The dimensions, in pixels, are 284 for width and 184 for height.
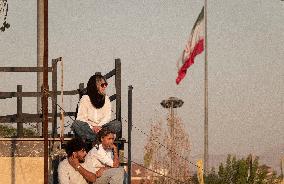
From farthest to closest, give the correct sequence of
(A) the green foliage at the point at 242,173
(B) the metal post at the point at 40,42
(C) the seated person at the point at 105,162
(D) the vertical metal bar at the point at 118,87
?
(A) the green foliage at the point at 242,173, (B) the metal post at the point at 40,42, (D) the vertical metal bar at the point at 118,87, (C) the seated person at the point at 105,162

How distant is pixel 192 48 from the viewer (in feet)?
120

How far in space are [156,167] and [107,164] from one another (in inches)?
1554

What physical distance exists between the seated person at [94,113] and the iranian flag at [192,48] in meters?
23.6

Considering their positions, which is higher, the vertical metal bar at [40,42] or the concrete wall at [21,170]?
the vertical metal bar at [40,42]

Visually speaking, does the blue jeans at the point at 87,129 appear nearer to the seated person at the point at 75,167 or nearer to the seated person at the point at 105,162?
the seated person at the point at 105,162

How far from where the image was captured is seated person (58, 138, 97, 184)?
1144 centimetres

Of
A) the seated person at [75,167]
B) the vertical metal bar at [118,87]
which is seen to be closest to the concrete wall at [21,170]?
the vertical metal bar at [118,87]

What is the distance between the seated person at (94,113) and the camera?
12.4 metres

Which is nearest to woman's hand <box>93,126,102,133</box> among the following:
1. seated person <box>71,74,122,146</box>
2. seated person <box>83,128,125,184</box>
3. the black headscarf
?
seated person <box>71,74,122,146</box>

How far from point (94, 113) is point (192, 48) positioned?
2420 cm

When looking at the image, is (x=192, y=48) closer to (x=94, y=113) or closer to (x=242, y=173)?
(x=242, y=173)

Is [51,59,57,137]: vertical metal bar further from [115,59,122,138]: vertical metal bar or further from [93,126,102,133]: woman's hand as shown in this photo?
[93,126,102,133]: woman's hand

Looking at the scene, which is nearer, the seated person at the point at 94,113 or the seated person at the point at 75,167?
the seated person at the point at 75,167

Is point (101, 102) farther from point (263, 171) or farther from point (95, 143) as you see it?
point (263, 171)
